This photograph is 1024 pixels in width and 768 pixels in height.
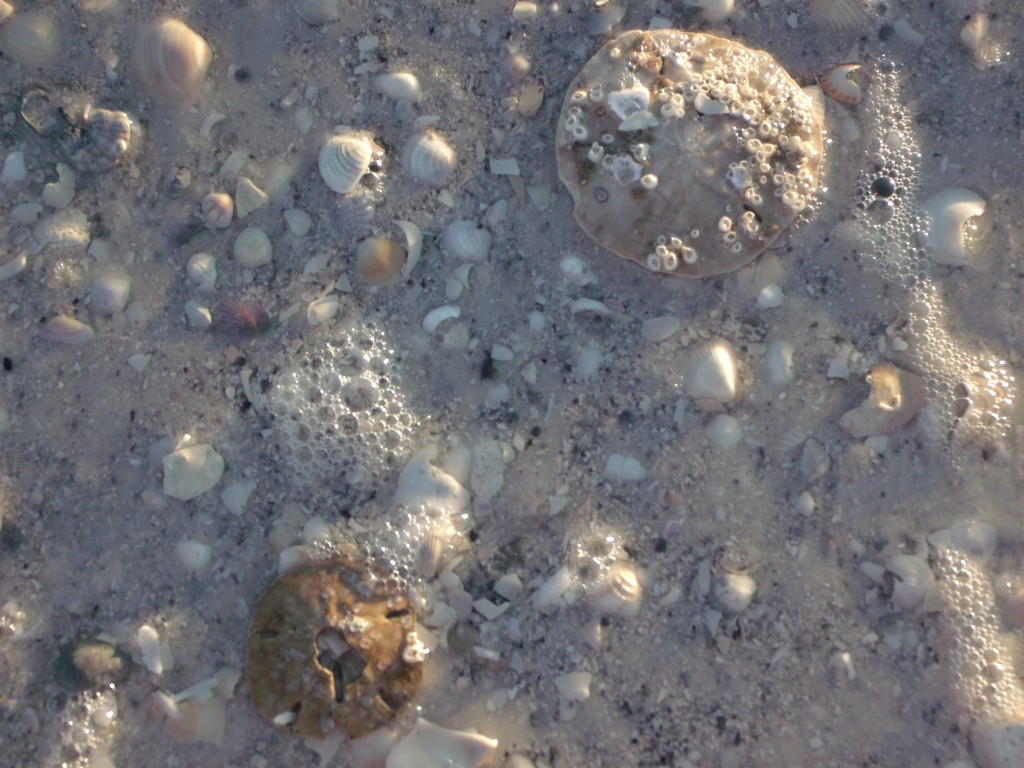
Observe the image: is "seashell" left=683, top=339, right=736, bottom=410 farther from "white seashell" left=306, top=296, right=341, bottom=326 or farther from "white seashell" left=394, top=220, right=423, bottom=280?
"white seashell" left=306, top=296, right=341, bottom=326

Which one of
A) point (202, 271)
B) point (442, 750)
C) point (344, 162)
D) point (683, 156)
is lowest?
point (442, 750)

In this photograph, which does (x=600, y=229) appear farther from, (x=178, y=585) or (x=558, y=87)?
(x=178, y=585)

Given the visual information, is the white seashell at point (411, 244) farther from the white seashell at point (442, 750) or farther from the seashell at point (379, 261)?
the white seashell at point (442, 750)

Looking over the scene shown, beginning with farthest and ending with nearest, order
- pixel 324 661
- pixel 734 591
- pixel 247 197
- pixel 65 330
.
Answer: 1. pixel 247 197
2. pixel 65 330
3. pixel 734 591
4. pixel 324 661

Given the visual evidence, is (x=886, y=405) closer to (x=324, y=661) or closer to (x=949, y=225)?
(x=949, y=225)

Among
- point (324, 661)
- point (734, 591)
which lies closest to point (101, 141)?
point (324, 661)

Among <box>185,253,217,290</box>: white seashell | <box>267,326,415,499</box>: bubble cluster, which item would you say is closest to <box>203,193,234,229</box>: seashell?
<box>185,253,217,290</box>: white seashell
